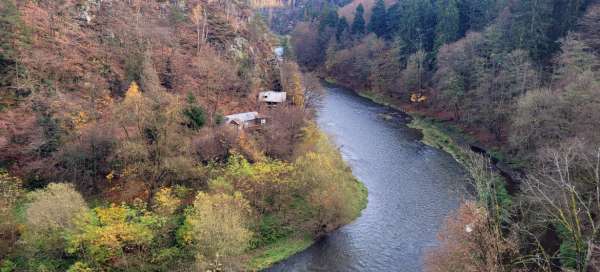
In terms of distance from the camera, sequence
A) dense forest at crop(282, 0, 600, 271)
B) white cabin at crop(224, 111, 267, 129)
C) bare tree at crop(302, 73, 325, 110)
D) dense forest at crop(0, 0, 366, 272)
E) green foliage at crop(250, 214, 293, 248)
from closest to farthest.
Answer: dense forest at crop(282, 0, 600, 271), dense forest at crop(0, 0, 366, 272), green foliage at crop(250, 214, 293, 248), white cabin at crop(224, 111, 267, 129), bare tree at crop(302, 73, 325, 110)

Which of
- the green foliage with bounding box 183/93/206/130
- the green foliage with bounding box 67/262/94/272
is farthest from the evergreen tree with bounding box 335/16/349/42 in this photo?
the green foliage with bounding box 67/262/94/272

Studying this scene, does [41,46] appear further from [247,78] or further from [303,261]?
[303,261]

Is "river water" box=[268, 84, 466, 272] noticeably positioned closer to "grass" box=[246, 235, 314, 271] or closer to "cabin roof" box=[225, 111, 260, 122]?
"grass" box=[246, 235, 314, 271]

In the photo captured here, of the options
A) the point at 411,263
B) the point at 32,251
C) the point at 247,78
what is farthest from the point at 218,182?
the point at 247,78

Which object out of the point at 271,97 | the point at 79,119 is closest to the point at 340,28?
the point at 271,97

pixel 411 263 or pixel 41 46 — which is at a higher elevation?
pixel 41 46

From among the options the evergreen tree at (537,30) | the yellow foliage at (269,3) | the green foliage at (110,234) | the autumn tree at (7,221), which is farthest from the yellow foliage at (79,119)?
the yellow foliage at (269,3)

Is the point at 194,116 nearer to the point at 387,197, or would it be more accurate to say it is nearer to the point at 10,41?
the point at 10,41
